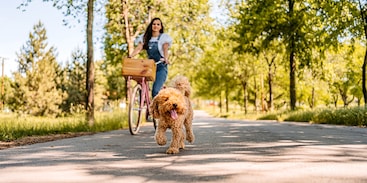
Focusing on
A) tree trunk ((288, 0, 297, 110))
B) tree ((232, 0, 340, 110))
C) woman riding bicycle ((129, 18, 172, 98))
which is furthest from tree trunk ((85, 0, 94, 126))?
tree trunk ((288, 0, 297, 110))

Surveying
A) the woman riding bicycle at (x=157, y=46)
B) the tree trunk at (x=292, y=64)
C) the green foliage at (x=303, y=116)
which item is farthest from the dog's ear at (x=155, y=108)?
the tree trunk at (x=292, y=64)

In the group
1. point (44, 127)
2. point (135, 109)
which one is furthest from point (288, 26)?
point (44, 127)

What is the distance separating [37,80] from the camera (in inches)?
1452

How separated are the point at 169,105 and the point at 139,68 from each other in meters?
3.59

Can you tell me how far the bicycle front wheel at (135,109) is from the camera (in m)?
9.38

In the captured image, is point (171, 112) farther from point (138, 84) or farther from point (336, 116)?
point (336, 116)

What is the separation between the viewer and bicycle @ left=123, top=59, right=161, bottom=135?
8.91 metres

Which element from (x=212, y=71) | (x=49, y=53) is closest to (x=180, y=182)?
(x=49, y=53)

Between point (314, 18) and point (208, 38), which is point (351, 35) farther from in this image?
point (208, 38)

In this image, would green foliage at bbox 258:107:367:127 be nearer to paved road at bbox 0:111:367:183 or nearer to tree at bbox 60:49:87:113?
paved road at bbox 0:111:367:183

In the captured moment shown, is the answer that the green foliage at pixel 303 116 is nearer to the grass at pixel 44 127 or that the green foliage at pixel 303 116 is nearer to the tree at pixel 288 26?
the tree at pixel 288 26

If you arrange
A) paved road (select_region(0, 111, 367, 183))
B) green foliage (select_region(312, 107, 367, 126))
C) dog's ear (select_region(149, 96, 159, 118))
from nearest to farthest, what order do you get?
paved road (select_region(0, 111, 367, 183))
dog's ear (select_region(149, 96, 159, 118))
green foliage (select_region(312, 107, 367, 126))

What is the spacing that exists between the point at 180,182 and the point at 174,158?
158 centimetres

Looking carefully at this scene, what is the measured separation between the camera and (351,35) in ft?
65.2
